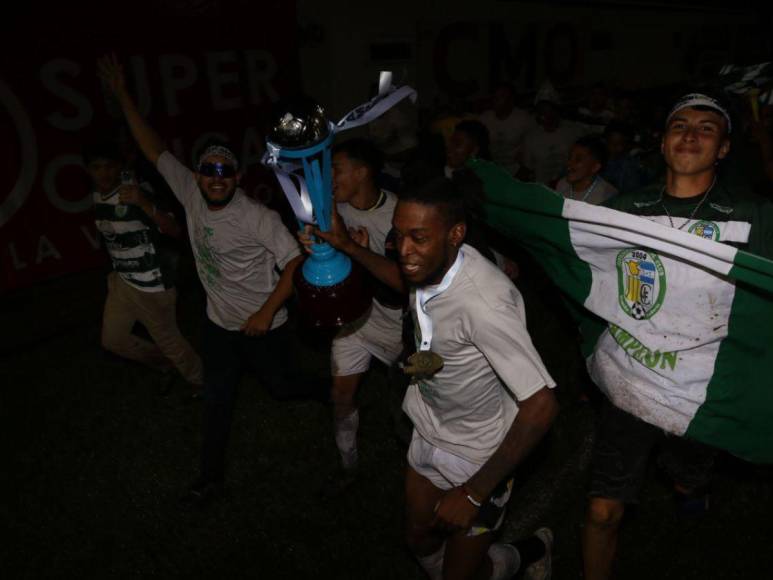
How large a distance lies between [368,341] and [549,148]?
199 inches

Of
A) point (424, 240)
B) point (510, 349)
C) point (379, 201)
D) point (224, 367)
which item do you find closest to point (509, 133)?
point (379, 201)

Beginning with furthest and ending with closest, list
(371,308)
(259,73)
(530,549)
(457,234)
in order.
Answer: (259,73), (371,308), (530,549), (457,234)

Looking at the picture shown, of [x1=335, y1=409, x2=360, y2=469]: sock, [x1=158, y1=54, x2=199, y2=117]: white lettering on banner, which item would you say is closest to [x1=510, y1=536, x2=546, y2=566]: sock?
[x1=335, y1=409, x2=360, y2=469]: sock

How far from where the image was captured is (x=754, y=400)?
9.64 feet

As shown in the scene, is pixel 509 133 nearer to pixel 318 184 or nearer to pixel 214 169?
pixel 214 169

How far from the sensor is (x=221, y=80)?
791 centimetres

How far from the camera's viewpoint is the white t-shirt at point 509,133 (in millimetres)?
8289

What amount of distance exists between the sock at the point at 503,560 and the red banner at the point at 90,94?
199 inches

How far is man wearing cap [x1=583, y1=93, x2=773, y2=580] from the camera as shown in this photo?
2805 millimetres

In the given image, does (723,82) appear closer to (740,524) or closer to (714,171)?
(714,171)

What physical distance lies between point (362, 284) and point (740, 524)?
114 inches

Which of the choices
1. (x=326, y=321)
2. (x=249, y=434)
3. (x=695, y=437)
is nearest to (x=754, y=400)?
(x=695, y=437)

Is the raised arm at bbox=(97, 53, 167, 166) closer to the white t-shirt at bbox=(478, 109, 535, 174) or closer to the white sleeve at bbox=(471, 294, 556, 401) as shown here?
the white sleeve at bbox=(471, 294, 556, 401)

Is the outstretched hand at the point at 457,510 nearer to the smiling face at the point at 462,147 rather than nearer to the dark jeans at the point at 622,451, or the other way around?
the dark jeans at the point at 622,451
